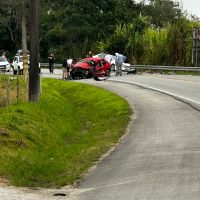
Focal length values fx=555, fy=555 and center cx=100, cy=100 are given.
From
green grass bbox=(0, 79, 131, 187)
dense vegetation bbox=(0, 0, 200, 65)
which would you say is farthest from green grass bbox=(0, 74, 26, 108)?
dense vegetation bbox=(0, 0, 200, 65)

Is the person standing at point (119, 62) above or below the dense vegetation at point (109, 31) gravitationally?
below

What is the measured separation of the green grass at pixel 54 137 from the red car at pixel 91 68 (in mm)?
Result: 13373

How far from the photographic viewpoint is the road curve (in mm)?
8938

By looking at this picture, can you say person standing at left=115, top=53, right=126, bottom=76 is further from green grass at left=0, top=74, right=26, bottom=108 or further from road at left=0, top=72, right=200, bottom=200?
road at left=0, top=72, right=200, bottom=200

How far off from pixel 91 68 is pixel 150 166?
27747mm

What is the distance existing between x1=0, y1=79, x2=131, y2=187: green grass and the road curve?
582mm

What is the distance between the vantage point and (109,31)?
6359cm

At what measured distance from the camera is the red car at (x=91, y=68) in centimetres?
3838

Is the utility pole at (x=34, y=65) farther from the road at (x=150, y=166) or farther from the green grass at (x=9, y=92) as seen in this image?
the road at (x=150, y=166)

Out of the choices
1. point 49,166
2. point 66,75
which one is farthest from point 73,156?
point 66,75

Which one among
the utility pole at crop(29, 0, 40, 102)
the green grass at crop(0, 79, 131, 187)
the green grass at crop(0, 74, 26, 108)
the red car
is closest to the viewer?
the green grass at crop(0, 79, 131, 187)

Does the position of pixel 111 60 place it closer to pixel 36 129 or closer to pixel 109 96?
pixel 109 96

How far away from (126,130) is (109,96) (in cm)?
994

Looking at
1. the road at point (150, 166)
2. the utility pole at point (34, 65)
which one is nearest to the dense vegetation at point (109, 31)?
the utility pole at point (34, 65)
